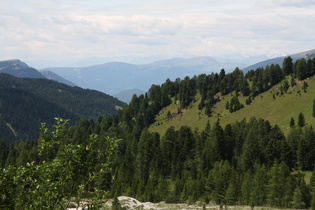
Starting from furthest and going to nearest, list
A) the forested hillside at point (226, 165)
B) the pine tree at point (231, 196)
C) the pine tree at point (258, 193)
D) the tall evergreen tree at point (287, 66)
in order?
the tall evergreen tree at point (287, 66) → the forested hillside at point (226, 165) → the pine tree at point (231, 196) → the pine tree at point (258, 193)

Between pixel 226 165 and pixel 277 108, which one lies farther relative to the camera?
pixel 277 108

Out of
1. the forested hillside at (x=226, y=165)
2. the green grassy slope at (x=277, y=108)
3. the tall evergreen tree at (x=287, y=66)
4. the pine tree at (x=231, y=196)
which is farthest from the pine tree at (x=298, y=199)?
the tall evergreen tree at (x=287, y=66)

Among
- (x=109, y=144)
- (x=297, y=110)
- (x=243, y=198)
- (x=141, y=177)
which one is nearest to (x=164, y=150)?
(x=141, y=177)

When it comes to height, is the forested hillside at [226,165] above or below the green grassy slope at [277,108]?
below

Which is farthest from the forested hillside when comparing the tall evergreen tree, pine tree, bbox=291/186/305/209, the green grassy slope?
the tall evergreen tree

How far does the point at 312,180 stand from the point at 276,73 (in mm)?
113940

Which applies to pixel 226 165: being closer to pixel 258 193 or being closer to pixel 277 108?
pixel 258 193

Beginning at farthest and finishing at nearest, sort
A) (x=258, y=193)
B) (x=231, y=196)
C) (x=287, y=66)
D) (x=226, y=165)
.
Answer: (x=287, y=66)
(x=226, y=165)
(x=231, y=196)
(x=258, y=193)

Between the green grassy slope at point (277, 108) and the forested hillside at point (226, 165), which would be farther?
the green grassy slope at point (277, 108)

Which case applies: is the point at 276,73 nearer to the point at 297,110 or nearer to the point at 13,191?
the point at 297,110

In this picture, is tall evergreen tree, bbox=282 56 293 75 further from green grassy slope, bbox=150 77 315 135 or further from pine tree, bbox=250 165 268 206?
pine tree, bbox=250 165 268 206

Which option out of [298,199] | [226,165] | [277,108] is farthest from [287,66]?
[298,199]

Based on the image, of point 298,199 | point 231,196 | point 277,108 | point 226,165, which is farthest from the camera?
point 277,108

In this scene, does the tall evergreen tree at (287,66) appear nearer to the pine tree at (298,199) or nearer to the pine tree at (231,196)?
the pine tree at (231,196)
